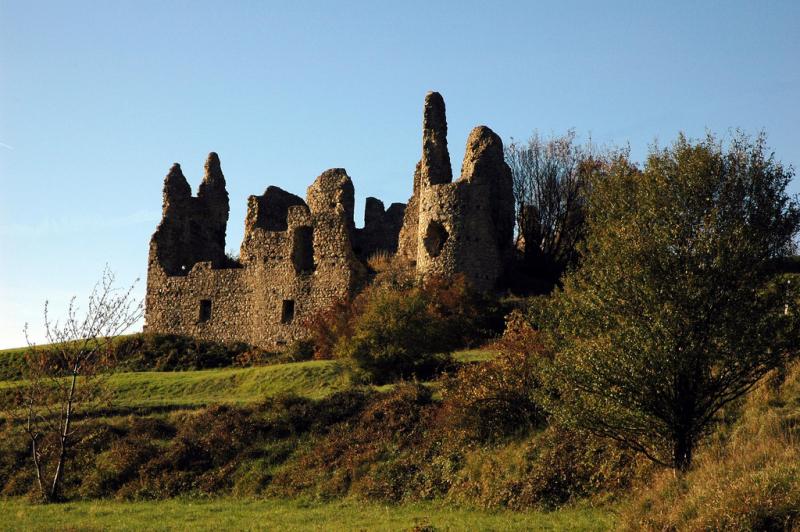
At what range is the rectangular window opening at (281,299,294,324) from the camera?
47.7 metres

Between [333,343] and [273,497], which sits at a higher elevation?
[333,343]

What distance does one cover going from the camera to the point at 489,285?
42812 mm

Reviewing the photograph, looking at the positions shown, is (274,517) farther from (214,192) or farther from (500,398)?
(214,192)

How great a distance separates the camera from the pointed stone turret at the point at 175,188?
53.7 metres

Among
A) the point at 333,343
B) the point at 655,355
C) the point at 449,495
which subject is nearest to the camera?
the point at 655,355

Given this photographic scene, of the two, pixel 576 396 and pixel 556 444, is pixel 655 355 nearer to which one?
pixel 576 396

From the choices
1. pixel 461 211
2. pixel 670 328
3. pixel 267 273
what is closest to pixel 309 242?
pixel 267 273

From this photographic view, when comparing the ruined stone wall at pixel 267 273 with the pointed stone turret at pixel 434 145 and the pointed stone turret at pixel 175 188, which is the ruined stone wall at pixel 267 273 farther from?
the pointed stone turret at pixel 434 145

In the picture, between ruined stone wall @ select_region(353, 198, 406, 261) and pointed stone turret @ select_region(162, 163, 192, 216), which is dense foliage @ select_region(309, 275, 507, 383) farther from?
pointed stone turret @ select_region(162, 163, 192, 216)

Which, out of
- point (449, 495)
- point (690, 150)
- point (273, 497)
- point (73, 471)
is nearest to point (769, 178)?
point (690, 150)

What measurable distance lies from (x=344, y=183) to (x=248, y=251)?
579 cm

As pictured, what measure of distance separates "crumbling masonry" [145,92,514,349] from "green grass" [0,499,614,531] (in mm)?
18395

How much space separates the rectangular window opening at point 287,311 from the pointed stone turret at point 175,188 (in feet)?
32.4

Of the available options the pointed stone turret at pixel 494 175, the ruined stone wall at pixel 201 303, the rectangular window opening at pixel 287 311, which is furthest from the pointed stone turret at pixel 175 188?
the pointed stone turret at pixel 494 175
